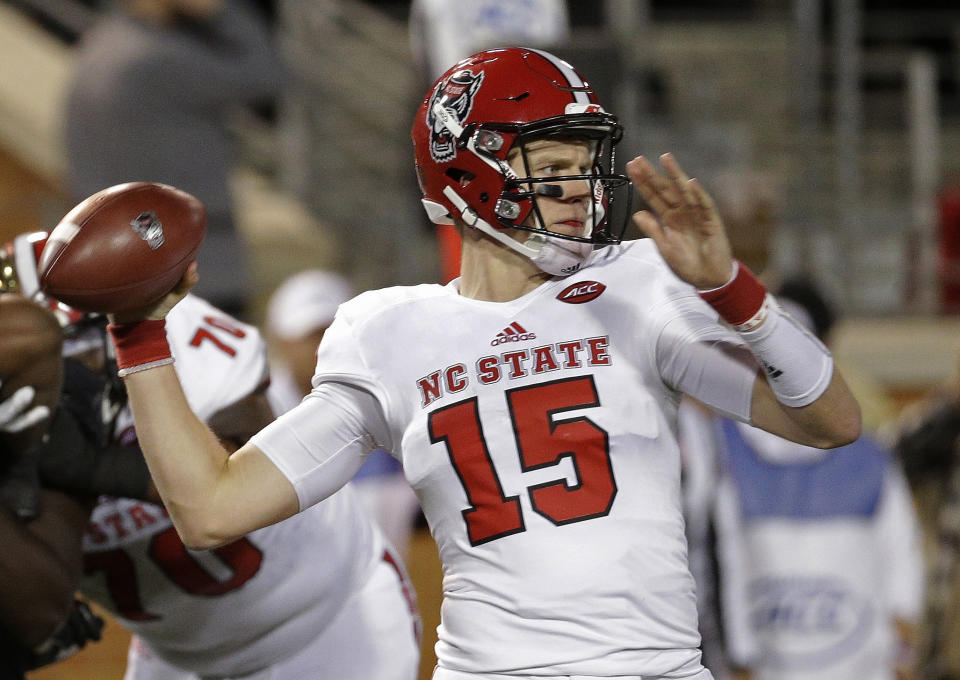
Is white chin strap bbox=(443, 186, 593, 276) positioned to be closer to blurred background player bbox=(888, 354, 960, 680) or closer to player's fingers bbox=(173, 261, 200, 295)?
player's fingers bbox=(173, 261, 200, 295)

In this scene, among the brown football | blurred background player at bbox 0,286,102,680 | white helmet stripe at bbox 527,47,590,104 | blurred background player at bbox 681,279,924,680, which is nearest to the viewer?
the brown football

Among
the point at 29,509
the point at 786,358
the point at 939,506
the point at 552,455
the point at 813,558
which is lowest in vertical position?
the point at 939,506

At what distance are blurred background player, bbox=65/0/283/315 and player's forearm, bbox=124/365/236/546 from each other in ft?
9.49

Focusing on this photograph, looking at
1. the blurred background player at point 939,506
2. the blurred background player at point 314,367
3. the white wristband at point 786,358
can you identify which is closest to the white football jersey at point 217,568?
the white wristband at point 786,358

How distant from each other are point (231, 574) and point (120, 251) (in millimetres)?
942

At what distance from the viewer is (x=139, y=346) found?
7.70 feet

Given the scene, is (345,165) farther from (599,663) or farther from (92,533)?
(599,663)

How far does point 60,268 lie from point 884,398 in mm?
5349

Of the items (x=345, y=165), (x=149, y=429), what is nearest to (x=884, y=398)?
(x=345, y=165)

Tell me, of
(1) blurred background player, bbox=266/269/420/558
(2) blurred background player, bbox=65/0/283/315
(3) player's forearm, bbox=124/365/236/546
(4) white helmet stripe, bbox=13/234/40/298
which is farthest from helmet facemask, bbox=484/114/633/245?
(2) blurred background player, bbox=65/0/283/315

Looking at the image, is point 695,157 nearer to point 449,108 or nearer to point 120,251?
point 449,108

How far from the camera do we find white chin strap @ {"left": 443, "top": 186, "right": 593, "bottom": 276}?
2.43m

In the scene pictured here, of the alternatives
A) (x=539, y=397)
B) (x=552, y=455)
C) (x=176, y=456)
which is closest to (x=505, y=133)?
(x=539, y=397)

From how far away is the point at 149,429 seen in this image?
7.66ft
